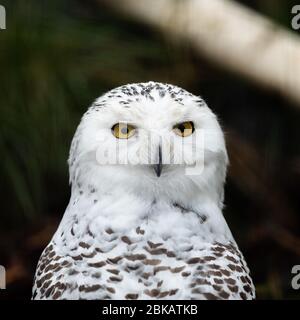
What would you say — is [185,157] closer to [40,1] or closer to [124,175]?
[124,175]

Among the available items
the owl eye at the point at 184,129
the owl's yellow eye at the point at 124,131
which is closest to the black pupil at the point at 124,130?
the owl's yellow eye at the point at 124,131

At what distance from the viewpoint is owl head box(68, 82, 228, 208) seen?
1957 mm

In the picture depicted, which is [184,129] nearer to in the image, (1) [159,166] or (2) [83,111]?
(1) [159,166]

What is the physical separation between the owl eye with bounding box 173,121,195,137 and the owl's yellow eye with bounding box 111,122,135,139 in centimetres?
10

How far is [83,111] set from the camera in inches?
116

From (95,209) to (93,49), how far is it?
41.6 inches

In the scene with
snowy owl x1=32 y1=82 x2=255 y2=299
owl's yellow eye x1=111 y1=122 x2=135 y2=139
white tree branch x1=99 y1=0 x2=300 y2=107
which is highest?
white tree branch x1=99 y1=0 x2=300 y2=107

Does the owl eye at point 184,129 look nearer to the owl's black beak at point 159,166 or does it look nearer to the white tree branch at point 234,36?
the owl's black beak at point 159,166

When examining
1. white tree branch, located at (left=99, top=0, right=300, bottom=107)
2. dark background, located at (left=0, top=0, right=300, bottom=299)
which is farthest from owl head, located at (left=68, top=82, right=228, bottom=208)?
dark background, located at (left=0, top=0, right=300, bottom=299)

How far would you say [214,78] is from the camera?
3086mm

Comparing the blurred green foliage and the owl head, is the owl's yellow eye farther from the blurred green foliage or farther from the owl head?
the blurred green foliage

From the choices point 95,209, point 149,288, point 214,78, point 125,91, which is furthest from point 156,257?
point 214,78

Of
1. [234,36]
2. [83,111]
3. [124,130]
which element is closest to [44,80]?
[83,111]

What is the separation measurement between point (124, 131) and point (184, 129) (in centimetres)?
14
